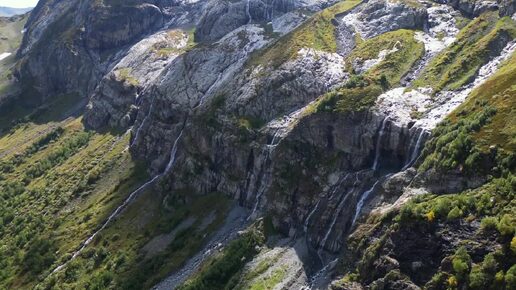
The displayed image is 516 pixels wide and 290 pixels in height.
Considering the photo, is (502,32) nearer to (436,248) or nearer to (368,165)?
(368,165)

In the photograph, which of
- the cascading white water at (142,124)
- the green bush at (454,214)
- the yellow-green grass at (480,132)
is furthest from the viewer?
the cascading white water at (142,124)

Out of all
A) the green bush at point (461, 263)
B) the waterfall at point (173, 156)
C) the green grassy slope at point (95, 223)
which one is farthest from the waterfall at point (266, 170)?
the green bush at point (461, 263)

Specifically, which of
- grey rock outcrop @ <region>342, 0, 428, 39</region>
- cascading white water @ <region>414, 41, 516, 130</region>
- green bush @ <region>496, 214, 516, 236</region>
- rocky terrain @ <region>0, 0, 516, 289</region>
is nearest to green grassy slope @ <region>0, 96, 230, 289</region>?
rocky terrain @ <region>0, 0, 516, 289</region>

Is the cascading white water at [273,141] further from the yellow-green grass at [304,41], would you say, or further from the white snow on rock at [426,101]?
the yellow-green grass at [304,41]

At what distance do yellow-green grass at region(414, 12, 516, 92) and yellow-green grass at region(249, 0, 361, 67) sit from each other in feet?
107

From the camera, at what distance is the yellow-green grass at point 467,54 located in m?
95.6

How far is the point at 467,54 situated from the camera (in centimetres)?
9981

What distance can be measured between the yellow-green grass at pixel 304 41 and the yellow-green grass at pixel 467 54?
107ft

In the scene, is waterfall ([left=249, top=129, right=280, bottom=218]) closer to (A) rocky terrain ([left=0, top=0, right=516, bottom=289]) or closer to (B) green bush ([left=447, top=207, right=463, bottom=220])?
(A) rocky terrain ([left=0, top=0, right=516, bottom=289])

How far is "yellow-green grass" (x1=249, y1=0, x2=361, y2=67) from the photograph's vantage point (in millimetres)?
131625

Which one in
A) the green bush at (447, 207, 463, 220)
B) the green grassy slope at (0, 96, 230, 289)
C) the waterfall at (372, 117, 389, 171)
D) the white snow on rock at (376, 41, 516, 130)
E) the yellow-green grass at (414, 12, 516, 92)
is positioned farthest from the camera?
the green grassy slope at (0, 96, 230, 289)

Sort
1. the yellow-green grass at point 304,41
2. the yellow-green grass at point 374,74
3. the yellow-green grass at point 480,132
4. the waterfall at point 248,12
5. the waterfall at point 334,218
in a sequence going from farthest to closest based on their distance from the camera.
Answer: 1. the waterfall at point 248,12
2. the yellow-green grass at point 304,41
3. the yellow-green grass at point 374,74
4. the waterfall at point 334,218
5. the yellow-green grass at point 480,132

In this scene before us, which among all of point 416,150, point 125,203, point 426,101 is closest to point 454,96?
point 426,101

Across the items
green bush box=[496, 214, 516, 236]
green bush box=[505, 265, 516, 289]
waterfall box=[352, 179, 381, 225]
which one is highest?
green bush box=[496, 214, 516, 236]
